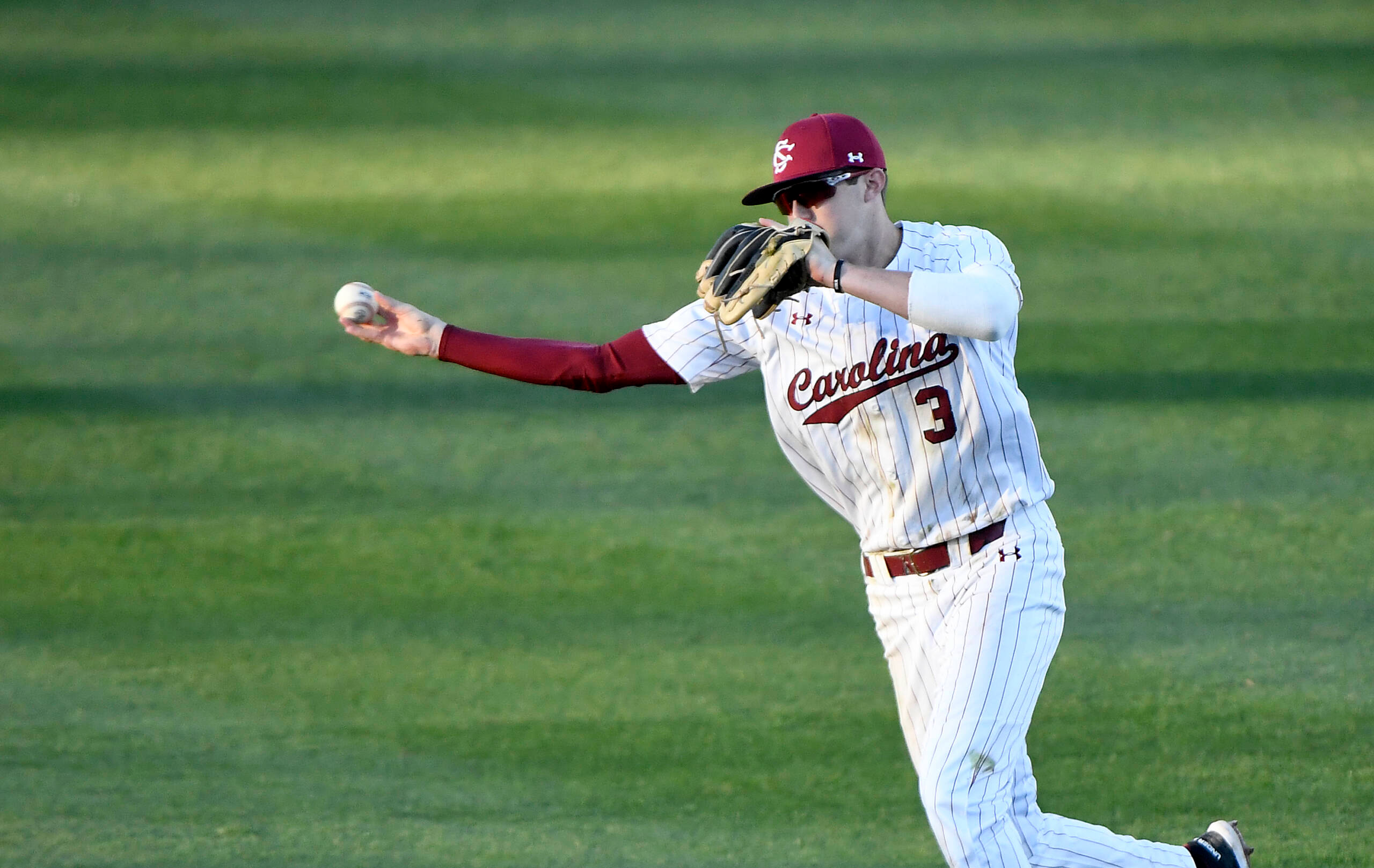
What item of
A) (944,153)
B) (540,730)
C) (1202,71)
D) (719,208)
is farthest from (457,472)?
(1202,71)

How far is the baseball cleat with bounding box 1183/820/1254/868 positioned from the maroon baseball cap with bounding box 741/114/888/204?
64.0 inches

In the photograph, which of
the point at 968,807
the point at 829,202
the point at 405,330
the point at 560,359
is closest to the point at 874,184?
the point at 829,202

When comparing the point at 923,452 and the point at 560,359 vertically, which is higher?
the point at 560,359

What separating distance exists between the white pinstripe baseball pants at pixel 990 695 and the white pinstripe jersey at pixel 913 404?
8cm

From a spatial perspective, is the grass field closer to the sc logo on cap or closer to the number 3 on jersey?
the number 3 on jersey

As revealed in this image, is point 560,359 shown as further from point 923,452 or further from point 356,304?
point 923,452

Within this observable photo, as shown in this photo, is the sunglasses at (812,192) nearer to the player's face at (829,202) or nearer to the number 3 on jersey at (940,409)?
the player's face at (829,202)

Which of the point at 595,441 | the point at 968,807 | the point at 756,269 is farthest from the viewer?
the point at 595,441

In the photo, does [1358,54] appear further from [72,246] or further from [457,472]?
[72,246]

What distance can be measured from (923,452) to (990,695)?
51 cm

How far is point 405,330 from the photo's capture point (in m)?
3.40

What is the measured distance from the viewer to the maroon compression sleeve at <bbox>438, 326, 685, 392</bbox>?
3400 mm

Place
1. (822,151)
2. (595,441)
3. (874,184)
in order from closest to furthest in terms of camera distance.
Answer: (822,151)
(874,184)
(595,441)

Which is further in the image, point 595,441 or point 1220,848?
point 595,441
